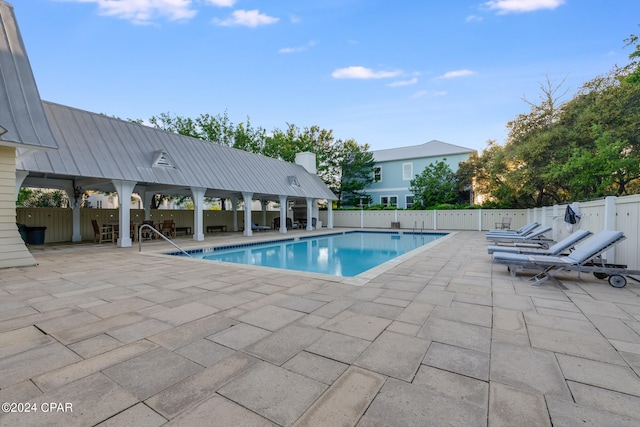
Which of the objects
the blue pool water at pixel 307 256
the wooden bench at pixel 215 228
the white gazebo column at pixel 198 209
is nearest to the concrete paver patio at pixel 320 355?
the blue pool water at pixel 307 256

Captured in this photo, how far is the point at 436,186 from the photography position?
68.4 feet

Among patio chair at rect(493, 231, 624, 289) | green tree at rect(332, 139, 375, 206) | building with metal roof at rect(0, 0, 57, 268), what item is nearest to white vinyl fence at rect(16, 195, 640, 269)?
patio chair at rect(493, 231, 624, 289)

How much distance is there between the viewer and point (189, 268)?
616 cm

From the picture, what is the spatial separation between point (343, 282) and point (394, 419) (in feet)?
10.6

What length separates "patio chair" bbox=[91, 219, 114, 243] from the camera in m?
11.2

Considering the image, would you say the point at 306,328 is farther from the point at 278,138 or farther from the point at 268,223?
the point at 278,138

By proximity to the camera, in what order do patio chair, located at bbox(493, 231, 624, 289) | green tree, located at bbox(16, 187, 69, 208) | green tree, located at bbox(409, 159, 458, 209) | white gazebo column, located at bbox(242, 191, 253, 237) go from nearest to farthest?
patio chair, located at bbox(493, 231, 624, 289)
white gazebo column, located at bbox(242, 191, 253, 237)
green tree, located at bbox(16, 187, 69, 208)
green tree, located at bbox(409, 159, 458, 209)

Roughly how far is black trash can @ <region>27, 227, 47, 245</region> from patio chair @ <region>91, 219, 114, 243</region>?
1.61 meters

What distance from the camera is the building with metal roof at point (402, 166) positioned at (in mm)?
22675

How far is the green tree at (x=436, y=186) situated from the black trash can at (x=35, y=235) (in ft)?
66.8

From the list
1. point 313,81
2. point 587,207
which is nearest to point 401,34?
point 313,81

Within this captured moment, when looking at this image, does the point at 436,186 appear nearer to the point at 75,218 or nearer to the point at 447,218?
the point at 447,218

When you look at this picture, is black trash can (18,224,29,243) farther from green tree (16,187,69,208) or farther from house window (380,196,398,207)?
house window (380,196,398,207)

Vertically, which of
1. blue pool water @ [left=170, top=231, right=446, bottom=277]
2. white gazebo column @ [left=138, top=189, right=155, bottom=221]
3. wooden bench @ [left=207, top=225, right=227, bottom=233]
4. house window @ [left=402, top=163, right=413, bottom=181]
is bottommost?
blue pool water @ [left=170, top=231, right=446, bottom=277]
